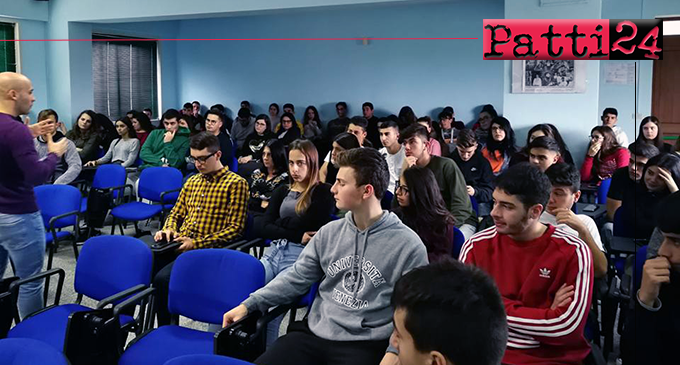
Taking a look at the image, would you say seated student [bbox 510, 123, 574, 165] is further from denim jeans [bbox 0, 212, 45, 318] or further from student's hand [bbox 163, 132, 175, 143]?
student's hand [bbox 163, 132, 175, 143]

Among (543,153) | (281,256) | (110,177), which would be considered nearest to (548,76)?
(543,153)

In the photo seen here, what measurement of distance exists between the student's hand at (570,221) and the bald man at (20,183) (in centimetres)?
255

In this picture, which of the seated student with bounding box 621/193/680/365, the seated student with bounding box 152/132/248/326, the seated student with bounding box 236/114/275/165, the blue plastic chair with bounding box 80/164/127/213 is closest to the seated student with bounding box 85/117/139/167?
the blue plastic chair with bounding box 80/164/127/213

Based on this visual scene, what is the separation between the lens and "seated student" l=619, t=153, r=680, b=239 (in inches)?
138

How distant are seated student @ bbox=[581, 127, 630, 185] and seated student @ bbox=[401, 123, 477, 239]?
206 cm

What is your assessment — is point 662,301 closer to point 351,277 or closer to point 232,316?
point 351,277

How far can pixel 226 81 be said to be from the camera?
12047 mm

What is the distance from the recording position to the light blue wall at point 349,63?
10102 mm

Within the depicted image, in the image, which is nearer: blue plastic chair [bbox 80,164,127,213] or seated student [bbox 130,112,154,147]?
blue plastic chair [bbox 80,164,127,213]

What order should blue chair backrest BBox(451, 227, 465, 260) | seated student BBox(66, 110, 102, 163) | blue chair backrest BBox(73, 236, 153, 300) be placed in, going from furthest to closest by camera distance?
seated student BBox(66, 110, 102, 163)
blue chair backrest BBox(451, 227, 465, 260)
blue chair backrest BBox(73, 236, 153, 300)

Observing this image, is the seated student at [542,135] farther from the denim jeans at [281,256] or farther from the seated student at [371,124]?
the seated student at [371,124]

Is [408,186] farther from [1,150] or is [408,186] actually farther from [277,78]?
[277,78]

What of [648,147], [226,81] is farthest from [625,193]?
[226,81]

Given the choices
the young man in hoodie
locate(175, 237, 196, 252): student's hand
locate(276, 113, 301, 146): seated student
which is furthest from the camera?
→ locate(276, 113, 301, 146): seated student
